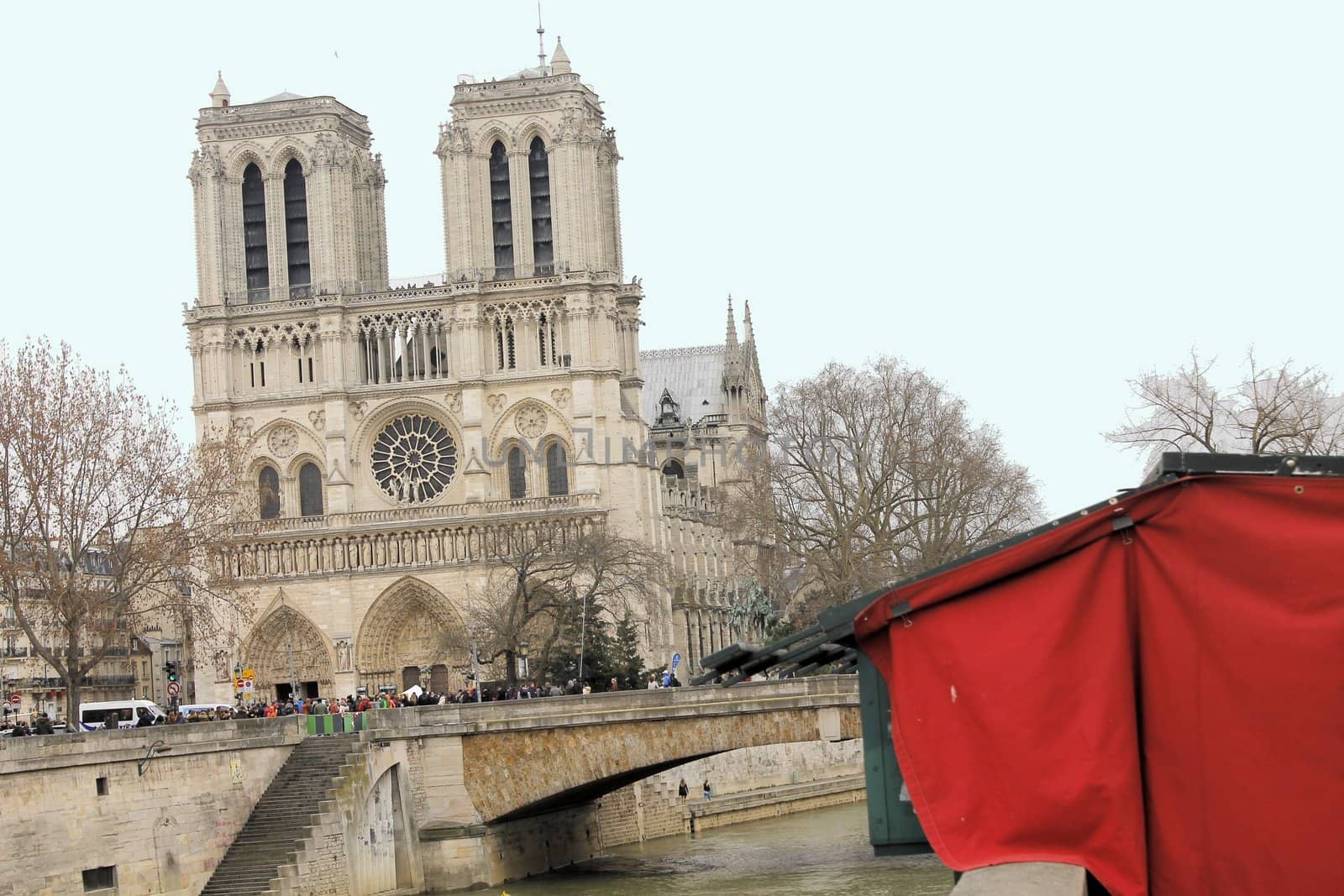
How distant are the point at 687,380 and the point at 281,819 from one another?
81529 millimetres

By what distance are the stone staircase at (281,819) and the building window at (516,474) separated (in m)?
43.3

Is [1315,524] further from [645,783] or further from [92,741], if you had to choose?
[645,783]

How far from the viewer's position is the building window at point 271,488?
88.1 meters

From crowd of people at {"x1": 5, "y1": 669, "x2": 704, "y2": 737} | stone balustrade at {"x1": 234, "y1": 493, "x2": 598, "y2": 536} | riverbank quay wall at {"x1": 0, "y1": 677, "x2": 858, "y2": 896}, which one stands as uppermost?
stone balustrade at {"x1": 234, "y1": 493, "x2": 598, "y2": 536}

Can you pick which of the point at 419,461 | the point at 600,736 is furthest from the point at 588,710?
the point at 419,461

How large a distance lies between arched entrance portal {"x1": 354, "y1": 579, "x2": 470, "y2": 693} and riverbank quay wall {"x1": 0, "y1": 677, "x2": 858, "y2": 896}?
34975 mm

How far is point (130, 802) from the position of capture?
126 feet

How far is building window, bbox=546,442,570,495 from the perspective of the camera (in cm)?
8619

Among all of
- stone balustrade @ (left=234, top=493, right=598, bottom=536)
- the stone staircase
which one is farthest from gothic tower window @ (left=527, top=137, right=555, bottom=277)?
the stone staircase

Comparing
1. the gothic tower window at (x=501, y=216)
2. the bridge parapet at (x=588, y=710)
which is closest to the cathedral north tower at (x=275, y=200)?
the gothic tower window at (x=501, y=216)

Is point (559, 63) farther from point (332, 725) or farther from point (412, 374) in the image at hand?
point (332, 725)

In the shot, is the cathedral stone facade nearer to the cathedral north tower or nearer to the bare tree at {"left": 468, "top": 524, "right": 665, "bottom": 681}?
the cathedral north tower

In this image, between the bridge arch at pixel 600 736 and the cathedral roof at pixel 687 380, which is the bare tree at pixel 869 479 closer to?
the bridge arch at pixel 600 736

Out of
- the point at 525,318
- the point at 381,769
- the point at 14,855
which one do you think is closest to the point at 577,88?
the point at 525,318
